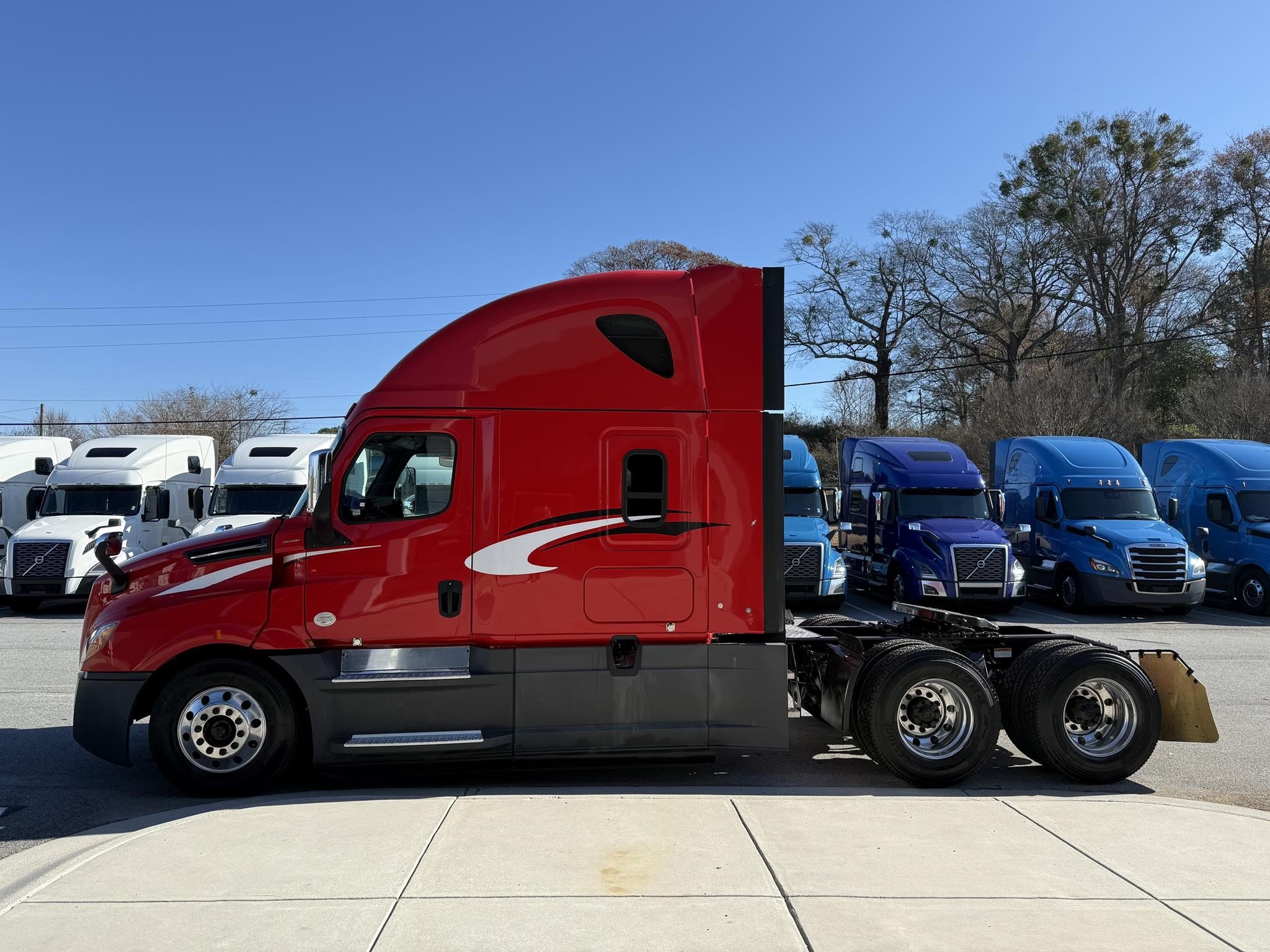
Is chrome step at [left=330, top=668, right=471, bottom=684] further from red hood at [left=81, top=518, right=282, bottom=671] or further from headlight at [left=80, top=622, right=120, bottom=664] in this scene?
headlight at [left=80, top=622, right=120, bottom=664]

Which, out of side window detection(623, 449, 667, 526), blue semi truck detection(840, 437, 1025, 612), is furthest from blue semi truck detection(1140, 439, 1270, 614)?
side window detection(623, 449, 667, 526)

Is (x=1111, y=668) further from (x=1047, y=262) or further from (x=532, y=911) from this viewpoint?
(x=1047, y=262)

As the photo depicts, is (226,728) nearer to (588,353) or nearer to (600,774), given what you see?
(600,774)

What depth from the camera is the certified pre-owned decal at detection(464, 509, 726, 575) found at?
647 centimetres

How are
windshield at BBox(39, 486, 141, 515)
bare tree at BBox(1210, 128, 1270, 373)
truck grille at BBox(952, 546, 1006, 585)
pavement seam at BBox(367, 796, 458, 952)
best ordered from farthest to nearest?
bare tree at BBox(1210, 128, 1270, 373) < windshield at BBox(39, 486, 141, 515) < truck grille at BBox(952, 546, 1006, 585) < pavement seam at BBox(367, 796, 458, 952)

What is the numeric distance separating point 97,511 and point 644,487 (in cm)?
1577

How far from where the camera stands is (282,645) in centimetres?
638

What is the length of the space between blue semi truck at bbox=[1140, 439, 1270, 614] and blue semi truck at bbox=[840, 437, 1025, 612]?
16.7 feet

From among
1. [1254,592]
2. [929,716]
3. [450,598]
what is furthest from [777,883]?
[1254,592]

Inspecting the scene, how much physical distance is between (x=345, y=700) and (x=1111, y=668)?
5326mm

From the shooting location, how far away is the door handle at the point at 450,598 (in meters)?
6.45

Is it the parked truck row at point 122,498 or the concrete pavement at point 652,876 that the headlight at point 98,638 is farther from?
the parked truck row at point 122,498

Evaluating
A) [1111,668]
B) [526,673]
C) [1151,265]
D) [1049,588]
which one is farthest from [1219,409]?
[526,673]

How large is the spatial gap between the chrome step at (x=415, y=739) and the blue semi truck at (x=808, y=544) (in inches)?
407
